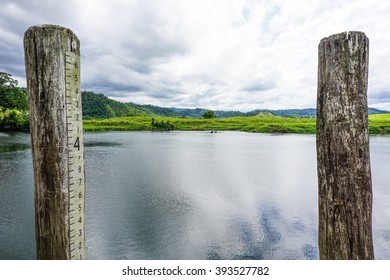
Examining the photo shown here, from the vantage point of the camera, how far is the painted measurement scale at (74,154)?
2971 mm

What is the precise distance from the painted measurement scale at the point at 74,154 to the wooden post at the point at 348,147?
273 centimetres

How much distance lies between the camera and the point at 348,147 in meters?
3.02

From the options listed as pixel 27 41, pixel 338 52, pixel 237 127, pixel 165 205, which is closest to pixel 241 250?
pixel 165 205

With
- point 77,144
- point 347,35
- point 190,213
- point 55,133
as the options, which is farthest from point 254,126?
point 55,133

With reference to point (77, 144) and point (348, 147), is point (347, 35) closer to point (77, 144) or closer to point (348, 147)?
point (348, 147)

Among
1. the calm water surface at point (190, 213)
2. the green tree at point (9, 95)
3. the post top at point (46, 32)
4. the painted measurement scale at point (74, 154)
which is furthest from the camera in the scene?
the green tree at point (9, 95)

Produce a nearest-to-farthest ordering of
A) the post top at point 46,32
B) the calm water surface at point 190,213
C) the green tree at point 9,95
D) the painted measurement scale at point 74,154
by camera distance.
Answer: the post top at point 46,32
the painted measurement scale at point 74,154
the calm water surface at point 190,213
the green tree at point 9,95

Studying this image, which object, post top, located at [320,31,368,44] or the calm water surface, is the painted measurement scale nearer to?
post top, located at [320,31,368,44]

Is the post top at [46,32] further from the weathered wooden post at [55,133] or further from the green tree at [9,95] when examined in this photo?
the green tree at [9,95]

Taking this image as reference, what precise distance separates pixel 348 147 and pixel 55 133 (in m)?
3.09

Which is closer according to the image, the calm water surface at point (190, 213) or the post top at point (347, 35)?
the post top at point (347, 35)

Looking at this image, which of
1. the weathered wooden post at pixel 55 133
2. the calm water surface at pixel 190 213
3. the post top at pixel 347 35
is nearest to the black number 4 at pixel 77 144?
the weathered wooden post at pixel 55 133

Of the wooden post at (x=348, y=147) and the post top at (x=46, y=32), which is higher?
the post top at (x=46, y=32)
